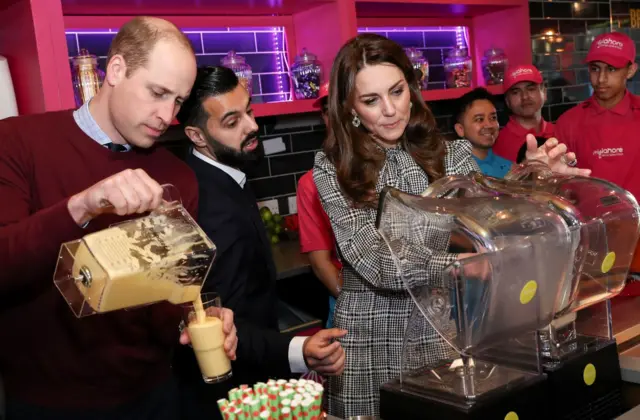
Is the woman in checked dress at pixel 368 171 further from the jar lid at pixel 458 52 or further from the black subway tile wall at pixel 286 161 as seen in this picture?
the jar lid at pixel 458 52

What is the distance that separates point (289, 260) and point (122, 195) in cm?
206

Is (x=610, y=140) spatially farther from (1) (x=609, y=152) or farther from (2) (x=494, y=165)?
(2) (x=494, y=165)

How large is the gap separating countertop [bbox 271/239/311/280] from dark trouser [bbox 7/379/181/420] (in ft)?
4.00

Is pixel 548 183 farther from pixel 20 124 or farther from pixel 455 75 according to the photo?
pixel 455 75

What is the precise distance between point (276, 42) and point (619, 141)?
185 cm

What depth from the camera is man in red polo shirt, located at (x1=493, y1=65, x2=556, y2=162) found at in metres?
4.08

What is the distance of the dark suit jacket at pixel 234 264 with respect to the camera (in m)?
2.20

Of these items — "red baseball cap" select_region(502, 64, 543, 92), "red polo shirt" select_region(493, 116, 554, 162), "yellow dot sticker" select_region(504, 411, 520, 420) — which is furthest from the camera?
"red polo shirt" select_region(493, 116, 554, 162)

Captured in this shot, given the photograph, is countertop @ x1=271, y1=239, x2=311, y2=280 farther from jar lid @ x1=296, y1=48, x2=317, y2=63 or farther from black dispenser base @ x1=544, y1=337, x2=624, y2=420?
black dispenser base @ x1=544, y1=337, x2=624, y2=420

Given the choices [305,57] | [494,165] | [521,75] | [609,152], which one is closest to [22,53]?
[305,57]

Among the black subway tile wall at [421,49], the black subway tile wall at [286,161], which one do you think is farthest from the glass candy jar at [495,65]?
the black subway tile wall at [286,161]

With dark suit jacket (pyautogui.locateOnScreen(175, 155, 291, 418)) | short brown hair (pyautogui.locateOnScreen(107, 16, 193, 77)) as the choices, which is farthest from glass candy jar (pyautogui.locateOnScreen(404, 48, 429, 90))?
short brown hair (pyautogui.locateOnScreen(107, 16, 193, 77))

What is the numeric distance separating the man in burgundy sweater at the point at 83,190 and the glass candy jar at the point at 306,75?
171 cm

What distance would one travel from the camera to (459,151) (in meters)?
2.03
